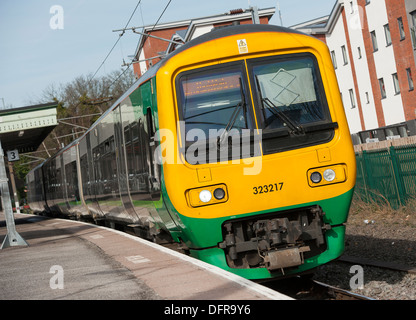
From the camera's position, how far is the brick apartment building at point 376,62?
35125 mm

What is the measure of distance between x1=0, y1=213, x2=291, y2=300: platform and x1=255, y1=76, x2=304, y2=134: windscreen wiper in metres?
1.92

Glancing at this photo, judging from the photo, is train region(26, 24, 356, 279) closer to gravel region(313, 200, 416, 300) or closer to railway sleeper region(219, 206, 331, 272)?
railway sleeper region(219, 206, 331, 272)

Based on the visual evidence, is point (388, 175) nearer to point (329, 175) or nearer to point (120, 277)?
point (329, 175)

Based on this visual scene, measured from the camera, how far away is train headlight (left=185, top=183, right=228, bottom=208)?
26.3ft

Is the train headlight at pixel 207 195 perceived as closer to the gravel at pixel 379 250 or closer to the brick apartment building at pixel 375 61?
the gravel at pixel 379 250

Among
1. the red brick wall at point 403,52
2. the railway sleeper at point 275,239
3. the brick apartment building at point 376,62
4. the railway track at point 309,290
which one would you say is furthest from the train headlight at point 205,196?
the red brick wall at point 403,52

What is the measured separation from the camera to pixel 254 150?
26.7 feet

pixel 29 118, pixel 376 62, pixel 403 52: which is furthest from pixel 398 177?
pixel 376 62

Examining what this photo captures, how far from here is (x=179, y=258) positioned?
30.1ft

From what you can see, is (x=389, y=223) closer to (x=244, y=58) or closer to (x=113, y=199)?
(x=113, y=199)

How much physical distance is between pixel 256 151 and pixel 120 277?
2210mm

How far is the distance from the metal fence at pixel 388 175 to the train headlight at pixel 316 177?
26.1 feet

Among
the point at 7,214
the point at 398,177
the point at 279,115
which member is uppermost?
the point at 279,115

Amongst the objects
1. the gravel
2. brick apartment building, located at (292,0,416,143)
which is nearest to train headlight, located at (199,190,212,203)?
the gravel
